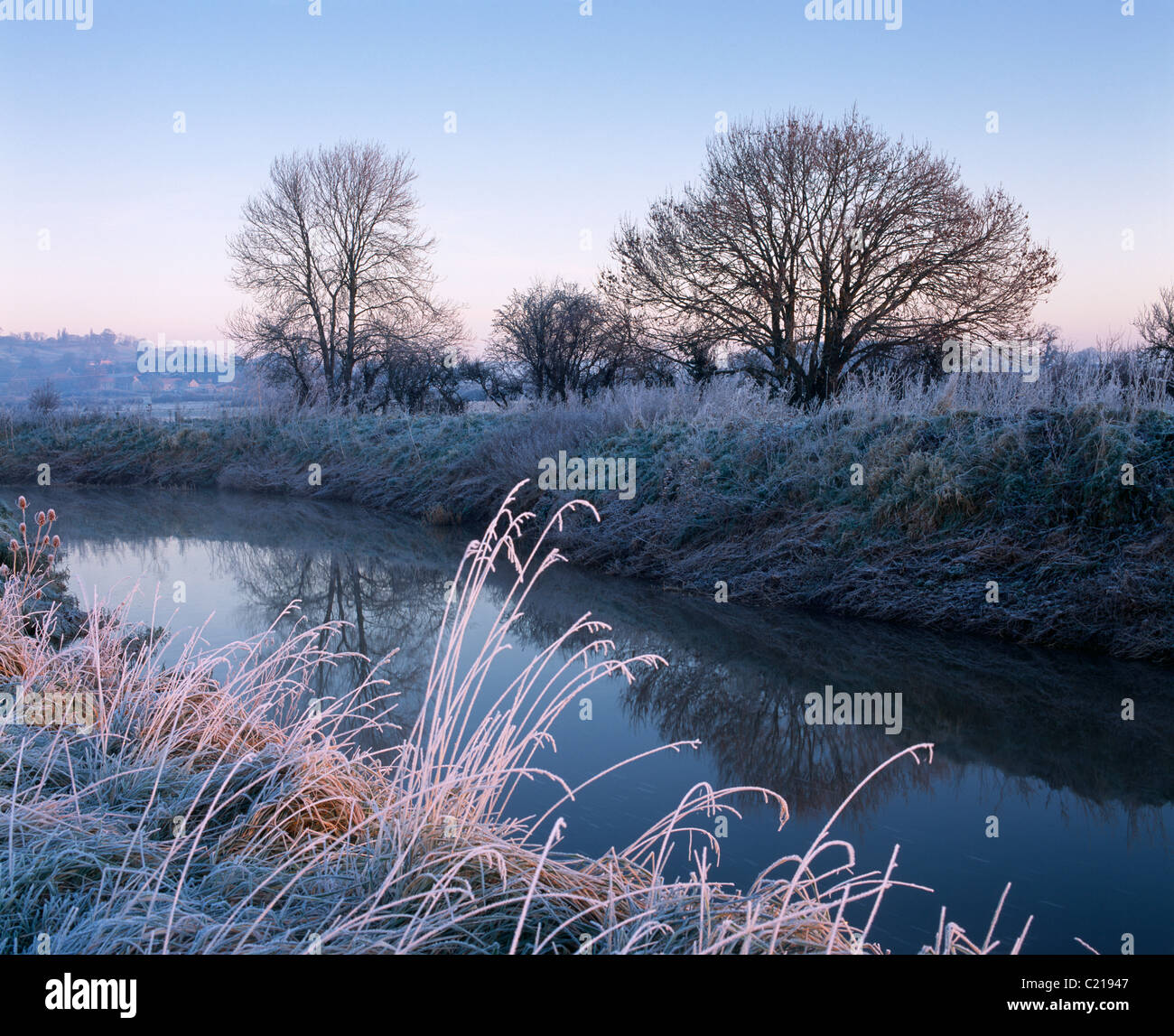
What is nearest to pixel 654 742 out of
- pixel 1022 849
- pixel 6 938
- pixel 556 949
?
pixel 1022 849

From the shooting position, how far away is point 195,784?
3.34 m

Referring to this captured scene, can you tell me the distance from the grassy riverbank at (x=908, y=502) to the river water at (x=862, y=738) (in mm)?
544

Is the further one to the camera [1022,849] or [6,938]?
[1022,849]

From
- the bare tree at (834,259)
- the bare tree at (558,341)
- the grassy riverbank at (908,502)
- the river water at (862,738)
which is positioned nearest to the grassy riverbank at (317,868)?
the river water at (862,738)

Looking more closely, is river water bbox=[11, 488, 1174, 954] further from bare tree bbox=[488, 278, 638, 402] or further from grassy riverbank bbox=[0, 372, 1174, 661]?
bare tree bbox=[488, 278, 638, 402]

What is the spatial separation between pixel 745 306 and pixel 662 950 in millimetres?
18804

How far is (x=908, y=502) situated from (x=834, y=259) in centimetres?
1148

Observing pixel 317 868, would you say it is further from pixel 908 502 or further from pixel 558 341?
pixel 558 341

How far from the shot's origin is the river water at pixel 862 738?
4.02 meters

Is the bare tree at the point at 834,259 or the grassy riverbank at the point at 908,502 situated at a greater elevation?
the bare tree at the point at 834,259

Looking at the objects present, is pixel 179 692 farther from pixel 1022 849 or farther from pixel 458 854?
pixel 1022 849

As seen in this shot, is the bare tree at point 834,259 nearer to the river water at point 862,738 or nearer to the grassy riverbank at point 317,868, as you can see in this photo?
the river water at point 862,738

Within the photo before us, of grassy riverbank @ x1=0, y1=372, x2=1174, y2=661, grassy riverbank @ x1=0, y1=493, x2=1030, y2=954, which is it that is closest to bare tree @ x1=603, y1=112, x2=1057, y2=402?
grassy riverbank @ x1=0, y1=372, x2=1174, y2=661

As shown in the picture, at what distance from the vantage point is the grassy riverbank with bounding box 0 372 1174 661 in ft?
26.9
